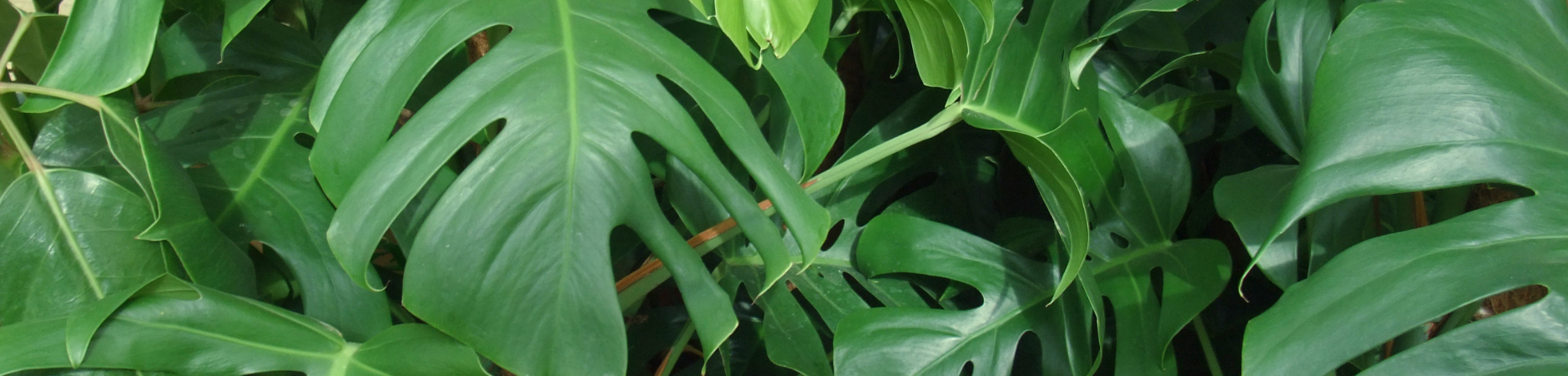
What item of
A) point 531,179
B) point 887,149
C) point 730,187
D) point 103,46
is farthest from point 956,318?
point 103,46

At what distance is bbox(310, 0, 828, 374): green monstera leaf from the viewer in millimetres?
501

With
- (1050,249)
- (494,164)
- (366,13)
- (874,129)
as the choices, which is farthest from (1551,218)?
(366,13)

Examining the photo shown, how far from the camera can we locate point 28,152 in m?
0.61

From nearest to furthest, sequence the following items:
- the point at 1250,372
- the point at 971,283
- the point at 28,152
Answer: the point at 1250,372
the point at 28,152
the point at 971,283

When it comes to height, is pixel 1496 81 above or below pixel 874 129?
above

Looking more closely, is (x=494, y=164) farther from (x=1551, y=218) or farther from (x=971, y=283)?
(x=1551, y=218)

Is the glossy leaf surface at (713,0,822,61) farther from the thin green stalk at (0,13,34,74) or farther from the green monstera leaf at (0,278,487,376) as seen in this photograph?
the thin green stalk at (0,13,34,74)

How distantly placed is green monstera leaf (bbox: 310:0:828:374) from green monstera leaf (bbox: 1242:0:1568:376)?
0.93 ft

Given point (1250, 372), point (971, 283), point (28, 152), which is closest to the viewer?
point (1250, 372)

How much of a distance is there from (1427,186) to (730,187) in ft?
1.29

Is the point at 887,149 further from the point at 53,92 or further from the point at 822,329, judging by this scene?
the point at 53,92

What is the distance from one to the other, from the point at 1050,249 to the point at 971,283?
83 mm

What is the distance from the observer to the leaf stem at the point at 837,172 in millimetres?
685

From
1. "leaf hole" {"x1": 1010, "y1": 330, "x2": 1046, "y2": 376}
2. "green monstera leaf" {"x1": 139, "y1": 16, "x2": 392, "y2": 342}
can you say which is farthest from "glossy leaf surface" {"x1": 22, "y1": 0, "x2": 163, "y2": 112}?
"leaf hole" {"x1": 1010, "y1": 330, "x2": 1046, "y2": 376}
